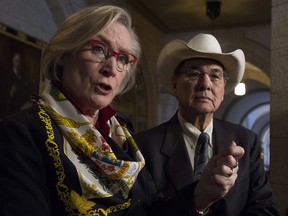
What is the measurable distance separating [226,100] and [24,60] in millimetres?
7983

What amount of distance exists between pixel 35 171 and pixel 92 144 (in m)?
0.21

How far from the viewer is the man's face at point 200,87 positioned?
1.88 metres

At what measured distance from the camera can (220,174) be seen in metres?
1.12

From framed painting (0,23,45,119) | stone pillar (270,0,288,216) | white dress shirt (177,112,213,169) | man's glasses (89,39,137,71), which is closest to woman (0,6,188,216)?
man's glasses (89,39,137,71)

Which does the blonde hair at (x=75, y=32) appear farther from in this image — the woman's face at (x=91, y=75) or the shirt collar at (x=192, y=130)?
the shirt collar at (x=192, y=130)

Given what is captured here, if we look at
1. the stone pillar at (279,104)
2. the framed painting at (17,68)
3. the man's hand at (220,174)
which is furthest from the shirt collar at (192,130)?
the framed painting at (17,68)

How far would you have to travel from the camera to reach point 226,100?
11.5 m

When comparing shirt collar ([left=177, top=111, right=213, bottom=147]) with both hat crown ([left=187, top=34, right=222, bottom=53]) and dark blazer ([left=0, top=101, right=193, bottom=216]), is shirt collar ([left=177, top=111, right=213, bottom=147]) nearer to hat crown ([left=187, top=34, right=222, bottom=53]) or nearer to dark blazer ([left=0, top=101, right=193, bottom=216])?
hat crown ([left=187, top=34, right=222, bottom=53])

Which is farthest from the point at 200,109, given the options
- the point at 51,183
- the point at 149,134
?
the point at 51,183

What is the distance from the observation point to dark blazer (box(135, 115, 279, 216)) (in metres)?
1.67

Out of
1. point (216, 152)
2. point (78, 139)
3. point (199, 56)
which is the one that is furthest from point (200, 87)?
point (78, 139)

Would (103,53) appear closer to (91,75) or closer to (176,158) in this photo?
(91,75)

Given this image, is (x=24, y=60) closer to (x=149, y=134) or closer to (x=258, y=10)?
(x=149, y=134)

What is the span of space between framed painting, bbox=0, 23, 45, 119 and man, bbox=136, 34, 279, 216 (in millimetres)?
2781
